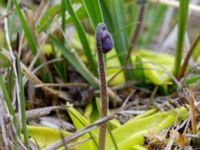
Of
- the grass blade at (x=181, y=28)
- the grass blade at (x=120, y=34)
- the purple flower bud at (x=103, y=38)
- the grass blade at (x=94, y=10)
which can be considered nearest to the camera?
the purple flower bud at (x=103, y=38)

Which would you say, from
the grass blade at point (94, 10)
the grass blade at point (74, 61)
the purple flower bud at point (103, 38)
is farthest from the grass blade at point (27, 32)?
the purple flower bud at point (103, 38)

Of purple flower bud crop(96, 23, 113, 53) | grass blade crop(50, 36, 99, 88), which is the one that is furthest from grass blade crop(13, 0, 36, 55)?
purple flower bud crop(96, 23, 113, 53)

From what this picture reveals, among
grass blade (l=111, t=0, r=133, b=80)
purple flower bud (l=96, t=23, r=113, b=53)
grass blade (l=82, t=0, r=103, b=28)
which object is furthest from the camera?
grass blade (l=111, t=0, r=133, b=80)

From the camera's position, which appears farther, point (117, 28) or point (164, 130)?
point (117, 28)

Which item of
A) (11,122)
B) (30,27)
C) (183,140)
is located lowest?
(183,140)

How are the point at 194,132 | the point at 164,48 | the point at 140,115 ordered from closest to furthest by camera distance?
1. the point at 194,132
2. the point at 140,115
3. the point at 164,48

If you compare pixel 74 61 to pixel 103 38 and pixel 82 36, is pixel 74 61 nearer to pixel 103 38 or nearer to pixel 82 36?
pixel 82 36

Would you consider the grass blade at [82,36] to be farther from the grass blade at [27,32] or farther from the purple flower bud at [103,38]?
the purple flower bud at [103,38]

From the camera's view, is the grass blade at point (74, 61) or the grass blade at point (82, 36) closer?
the grass blade at point (82, 36)

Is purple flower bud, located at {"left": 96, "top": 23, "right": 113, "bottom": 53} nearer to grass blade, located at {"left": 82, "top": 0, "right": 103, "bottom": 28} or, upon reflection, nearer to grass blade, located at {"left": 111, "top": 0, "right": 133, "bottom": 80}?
grass blade, located at {"left": 82, "top": 0, "right": 103, "bottom": 28}

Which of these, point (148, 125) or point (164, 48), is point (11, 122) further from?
point (164, 48)

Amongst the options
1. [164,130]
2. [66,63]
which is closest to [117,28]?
[66,63]
